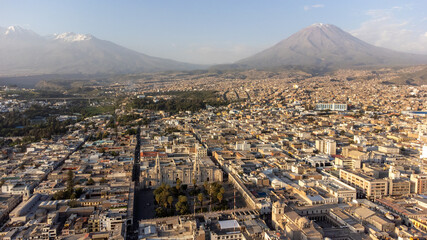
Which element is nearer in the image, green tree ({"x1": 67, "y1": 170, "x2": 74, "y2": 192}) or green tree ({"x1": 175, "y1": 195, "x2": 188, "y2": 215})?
green tree ({"x1": 175, "y1": 195, "x2": 188, "y2": 215})

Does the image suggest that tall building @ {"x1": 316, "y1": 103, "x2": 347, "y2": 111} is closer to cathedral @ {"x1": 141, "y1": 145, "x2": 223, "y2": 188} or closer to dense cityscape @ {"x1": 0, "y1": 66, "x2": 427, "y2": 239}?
dense cityscape @ {"x1": 0, "y1": 66, "x2": 427, "y2": 239}

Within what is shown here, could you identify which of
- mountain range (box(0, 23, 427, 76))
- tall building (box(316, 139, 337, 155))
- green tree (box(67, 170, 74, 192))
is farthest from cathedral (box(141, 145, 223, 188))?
mountain range (box(0, 23, 427, 76))

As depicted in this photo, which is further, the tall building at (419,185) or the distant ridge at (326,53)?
the distant ridge at (326,53)

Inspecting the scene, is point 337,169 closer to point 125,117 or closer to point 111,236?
point 111,236

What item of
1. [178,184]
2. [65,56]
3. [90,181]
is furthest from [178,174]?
[65,56]

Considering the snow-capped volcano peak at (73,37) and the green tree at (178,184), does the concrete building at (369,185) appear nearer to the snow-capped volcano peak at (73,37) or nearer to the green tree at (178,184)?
the green tree at (178,184)

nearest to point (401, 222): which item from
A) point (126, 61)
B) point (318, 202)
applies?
point (318, 202)

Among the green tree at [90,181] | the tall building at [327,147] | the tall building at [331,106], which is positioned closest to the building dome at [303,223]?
the green tree at [90,181]
